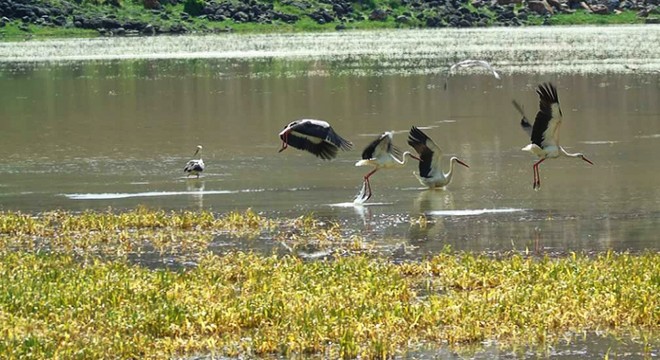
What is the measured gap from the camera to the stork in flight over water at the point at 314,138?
18.2 meters

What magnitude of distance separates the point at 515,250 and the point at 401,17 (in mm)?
99916

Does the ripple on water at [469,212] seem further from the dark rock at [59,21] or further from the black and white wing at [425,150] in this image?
the dark rock at [59,21]

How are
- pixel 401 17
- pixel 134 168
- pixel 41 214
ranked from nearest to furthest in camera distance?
pixel 41 214 → pixel 134 168 → pixel 401 17

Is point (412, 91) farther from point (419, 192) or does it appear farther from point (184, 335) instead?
Result: point (184, 335)

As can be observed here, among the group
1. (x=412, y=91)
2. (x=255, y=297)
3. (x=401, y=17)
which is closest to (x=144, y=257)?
(x=255, y=297)

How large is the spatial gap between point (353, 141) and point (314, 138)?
27.9ft

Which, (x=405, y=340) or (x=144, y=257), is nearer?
(x=405, y=340)

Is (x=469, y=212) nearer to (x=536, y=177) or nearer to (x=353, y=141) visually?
(x=536, y=177)

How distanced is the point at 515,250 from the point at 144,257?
3.84 m

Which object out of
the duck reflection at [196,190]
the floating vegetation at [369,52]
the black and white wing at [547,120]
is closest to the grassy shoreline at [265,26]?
the floating vegetation at [369,52]

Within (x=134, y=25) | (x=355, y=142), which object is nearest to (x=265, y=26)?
(x=134, y=25)

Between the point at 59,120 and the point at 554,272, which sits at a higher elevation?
the point at 554,272

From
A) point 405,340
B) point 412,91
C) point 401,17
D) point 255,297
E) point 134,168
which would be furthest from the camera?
point 401,17

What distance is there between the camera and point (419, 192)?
19.3m
